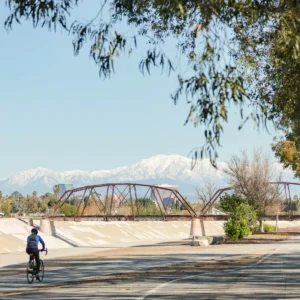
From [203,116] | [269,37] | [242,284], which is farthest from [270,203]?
[203,116]

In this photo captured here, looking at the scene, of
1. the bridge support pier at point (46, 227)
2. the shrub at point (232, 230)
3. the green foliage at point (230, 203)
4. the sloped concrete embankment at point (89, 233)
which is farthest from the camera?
the bridge support pier at point (46, 227)

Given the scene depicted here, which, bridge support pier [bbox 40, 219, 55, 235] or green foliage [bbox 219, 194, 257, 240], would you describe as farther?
bridge support pier [bbox 40, 219, 55, 235]

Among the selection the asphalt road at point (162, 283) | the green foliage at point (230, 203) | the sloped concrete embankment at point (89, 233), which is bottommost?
the asphalt road at point (162, 283)

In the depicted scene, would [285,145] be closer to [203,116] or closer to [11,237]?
[11,237]

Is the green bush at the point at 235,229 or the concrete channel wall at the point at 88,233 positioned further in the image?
the concrete channel wall at the point at 88,233

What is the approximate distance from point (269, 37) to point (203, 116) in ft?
17.4

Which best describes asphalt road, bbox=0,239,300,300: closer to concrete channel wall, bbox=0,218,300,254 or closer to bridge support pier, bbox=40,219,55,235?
concrete channel wall, bbox=0,218,300,254

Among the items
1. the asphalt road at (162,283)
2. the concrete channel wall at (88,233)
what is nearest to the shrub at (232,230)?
the concrete channel wall at (88,233)

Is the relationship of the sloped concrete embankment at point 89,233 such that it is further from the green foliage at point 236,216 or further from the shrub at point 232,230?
the shrub at point 232,230

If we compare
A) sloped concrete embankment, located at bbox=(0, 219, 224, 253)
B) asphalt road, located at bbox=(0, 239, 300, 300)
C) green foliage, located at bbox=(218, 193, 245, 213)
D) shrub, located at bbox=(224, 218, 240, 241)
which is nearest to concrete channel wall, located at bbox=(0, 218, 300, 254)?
sloped concrete embankment, located at bbox=(0, 219, 224, 253)

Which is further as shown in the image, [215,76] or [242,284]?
[242,284]

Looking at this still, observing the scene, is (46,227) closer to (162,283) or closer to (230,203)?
(230,203)

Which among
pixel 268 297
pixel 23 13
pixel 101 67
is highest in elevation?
pixel 23 13

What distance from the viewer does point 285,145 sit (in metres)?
60.8
